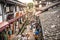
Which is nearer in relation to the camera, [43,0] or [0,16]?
[0,16]

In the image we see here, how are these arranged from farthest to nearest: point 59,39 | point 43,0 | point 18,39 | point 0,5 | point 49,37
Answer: point 43,0 → point 18,39 → point 0,5 → point 49,37 → point 59,39

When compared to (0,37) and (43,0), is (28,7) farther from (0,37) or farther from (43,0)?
(0,37)

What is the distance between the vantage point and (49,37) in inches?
149

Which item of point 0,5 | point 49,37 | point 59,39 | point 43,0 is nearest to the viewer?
point 59,39

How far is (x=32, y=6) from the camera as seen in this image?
165 feet

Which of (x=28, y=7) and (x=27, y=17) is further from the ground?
(x=28, y=7)

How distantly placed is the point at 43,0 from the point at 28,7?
13725 mm

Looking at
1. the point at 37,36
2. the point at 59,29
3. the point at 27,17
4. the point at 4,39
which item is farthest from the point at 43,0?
the point at 59,29

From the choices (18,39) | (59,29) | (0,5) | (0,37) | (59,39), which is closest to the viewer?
(59,39)

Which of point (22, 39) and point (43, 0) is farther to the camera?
point (43, 0)

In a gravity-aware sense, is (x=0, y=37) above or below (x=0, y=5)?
below

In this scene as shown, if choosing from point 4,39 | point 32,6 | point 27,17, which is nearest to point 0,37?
point 4,39

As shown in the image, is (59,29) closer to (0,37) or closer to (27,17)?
(0,37)

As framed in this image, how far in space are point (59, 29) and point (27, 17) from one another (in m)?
43.1
